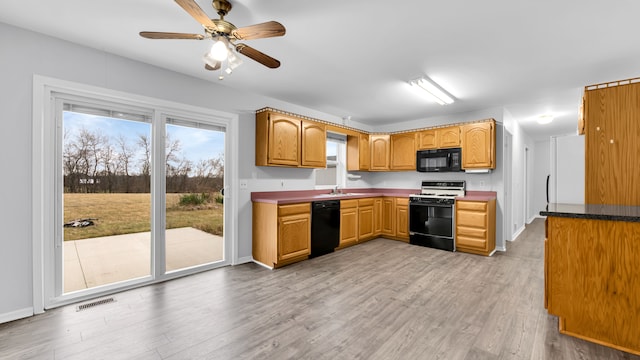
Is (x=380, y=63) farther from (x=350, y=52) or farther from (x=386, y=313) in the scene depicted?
(x=386, y=313)

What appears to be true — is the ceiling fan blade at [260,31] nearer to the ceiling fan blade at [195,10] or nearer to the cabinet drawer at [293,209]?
the ceiling fan blade at [195,10]

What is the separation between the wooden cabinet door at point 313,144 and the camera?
423 centimetres

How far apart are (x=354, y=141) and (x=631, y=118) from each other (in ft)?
12.4

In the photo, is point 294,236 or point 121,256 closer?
point 121,256

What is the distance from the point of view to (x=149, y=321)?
2.23 m

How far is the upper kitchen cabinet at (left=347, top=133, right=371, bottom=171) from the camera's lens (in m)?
5.49

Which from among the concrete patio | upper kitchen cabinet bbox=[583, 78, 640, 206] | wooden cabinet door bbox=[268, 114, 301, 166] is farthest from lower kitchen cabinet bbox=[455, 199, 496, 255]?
the concrete patio

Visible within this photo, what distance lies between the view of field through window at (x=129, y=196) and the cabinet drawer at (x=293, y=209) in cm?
90

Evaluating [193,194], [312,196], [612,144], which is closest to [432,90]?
[612,144]

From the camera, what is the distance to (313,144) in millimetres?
4383

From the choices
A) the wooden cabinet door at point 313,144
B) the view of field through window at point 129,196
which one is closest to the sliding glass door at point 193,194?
the view of field through window at point 129,196

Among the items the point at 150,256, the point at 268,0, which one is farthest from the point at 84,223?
the point at 268,0

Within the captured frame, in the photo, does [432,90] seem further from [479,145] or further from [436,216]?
[436,216]

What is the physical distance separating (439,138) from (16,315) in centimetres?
582
